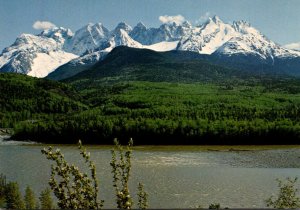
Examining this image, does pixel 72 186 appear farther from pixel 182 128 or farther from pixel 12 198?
pixel 182 128

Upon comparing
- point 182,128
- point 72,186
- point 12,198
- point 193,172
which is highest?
point 182,128

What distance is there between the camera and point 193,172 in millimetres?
85625

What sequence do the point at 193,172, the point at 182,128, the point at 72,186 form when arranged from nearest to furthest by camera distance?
1. the point at 72,186
2. the point at 193,172
3. the point at 182,128

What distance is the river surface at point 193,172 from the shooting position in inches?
2432

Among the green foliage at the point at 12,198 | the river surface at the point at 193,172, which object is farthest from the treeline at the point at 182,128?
the green foliage at the point at 12,198

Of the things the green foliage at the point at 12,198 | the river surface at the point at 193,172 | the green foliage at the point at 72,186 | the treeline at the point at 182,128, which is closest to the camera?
the green foliage at the point at 72,186

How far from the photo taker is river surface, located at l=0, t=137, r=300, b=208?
61781 millimetres

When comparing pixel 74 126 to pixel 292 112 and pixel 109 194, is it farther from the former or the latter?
pixel 109 194

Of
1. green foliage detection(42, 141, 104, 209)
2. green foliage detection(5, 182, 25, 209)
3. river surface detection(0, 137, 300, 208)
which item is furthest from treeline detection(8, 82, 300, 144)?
green foliage detection(42, 141, 104, 209)

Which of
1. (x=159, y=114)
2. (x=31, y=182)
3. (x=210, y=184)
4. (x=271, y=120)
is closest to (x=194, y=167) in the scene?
(x=210, y=184)

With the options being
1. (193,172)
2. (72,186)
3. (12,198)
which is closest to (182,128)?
(193,172)

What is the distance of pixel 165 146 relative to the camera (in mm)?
143750

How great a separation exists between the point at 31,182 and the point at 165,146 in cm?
7310

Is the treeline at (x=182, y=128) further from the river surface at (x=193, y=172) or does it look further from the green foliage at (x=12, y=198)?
the green foliage at (x=12, y=198)
